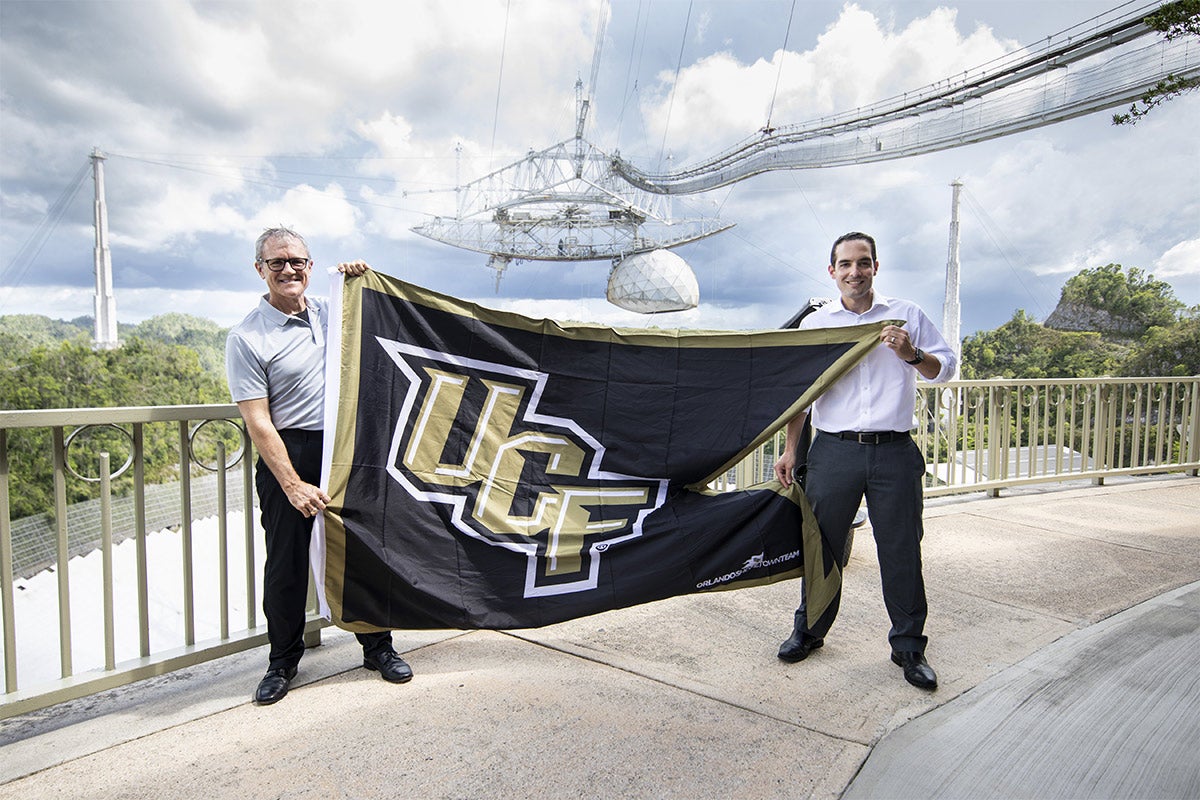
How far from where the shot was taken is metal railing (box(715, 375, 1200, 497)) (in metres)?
5.59

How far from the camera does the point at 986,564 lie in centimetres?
406

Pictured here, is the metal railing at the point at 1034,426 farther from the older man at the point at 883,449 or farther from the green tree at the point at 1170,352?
the green tree at the point at 1170,352

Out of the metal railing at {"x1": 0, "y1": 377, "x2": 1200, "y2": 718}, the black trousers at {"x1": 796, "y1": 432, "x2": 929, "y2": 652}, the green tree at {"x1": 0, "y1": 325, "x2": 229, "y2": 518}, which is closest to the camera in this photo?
the metal railing at {"x1": 0, "y1": 377, "x2": 1200, "y2": 718}

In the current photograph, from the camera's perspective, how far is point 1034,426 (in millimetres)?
6121

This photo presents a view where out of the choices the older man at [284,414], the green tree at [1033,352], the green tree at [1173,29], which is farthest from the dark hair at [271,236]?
the green tree at [1033,352]

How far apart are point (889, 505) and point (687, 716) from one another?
3.49ft

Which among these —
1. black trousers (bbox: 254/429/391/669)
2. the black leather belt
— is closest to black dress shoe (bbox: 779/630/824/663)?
the black leather belt

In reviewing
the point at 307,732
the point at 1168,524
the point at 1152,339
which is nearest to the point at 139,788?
the point at 307,732

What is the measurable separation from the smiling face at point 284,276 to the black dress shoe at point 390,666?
1369 millimetres

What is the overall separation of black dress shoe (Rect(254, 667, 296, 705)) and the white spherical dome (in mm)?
24998

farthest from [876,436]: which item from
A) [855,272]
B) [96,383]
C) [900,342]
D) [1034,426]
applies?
[96,383]

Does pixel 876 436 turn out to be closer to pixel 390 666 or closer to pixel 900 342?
pixel 900 342

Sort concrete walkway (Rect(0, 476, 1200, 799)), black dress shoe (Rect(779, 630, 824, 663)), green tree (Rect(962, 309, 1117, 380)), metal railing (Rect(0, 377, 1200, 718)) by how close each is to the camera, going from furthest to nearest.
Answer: green tree (Rect(962, 309, 1117, 380)) < black dress shoe (Rect(779, 630, 824, 663)) < metal railing (Rect(0, 377, 1200, 718)) < concrete walkway (Rect(0, 476, 1200, 799))

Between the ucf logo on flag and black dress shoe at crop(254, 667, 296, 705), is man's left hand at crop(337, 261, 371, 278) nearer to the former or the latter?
the ucf logo on flag
